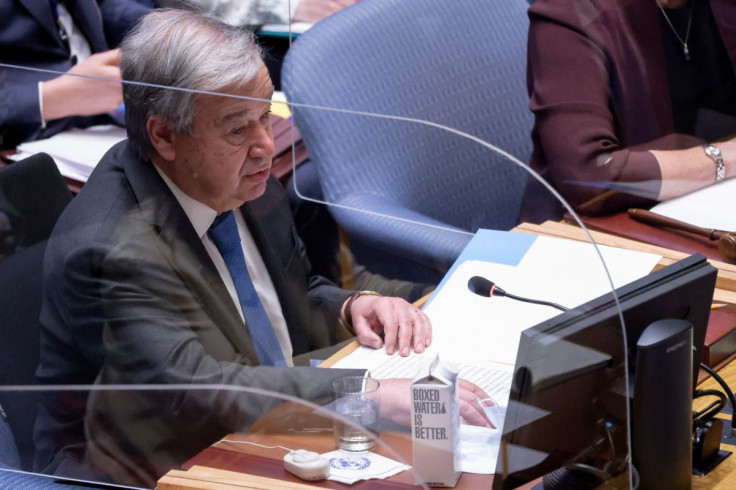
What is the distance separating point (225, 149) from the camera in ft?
3.76

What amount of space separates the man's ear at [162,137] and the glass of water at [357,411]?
1.08ft

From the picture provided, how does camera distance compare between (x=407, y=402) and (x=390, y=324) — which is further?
(x=390, y=324)

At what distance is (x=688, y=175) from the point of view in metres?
1.93

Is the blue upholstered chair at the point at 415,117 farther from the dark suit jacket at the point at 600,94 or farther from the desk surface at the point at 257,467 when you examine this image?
the desk surface at the point at 257,467

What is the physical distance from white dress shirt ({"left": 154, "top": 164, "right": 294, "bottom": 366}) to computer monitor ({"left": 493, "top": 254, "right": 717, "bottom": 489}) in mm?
292

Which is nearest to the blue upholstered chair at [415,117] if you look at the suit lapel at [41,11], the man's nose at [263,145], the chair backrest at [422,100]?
the chair backrest at [422,100]

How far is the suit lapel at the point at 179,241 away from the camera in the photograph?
1.15m

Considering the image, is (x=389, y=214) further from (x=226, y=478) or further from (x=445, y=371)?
(x=226, y=478)

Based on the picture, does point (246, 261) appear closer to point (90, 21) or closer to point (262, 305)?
point (262, 305)

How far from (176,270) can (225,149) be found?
146 millimetres

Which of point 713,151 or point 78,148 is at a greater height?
point 78,148

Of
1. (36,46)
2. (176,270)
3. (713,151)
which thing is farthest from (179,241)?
(713,151)

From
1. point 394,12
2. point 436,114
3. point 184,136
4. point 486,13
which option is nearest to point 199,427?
point 184,136

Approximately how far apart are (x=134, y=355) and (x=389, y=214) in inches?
17.2
